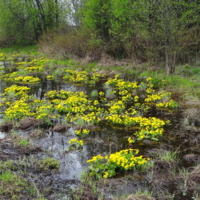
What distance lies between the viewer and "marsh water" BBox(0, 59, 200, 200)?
4.51 m

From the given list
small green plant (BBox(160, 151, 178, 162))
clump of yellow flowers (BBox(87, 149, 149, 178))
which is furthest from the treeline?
clump of yellow flowers (BBox(87, 149, 149, 178))

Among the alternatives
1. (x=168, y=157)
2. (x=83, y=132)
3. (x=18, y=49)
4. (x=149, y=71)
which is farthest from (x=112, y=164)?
(x=18, y=49)

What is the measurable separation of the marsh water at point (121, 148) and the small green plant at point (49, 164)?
0.14 m

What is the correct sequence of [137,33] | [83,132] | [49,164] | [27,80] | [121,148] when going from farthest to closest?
[137,33] → [27,80] → [83,132] → [121,148] → [49,164]

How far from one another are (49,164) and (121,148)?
2059 millimetres

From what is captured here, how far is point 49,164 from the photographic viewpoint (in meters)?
5.31

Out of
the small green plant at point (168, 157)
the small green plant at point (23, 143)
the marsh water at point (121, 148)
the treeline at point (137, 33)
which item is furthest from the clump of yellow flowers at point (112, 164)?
the treeline at point (137, 33)

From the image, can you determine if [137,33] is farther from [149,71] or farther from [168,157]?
[168,157]

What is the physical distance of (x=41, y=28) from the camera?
3622 cm

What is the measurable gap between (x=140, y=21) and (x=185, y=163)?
12153 mm

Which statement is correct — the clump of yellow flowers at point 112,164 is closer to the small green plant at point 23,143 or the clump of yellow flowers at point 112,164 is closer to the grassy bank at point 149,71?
the small green plant at point 23,143

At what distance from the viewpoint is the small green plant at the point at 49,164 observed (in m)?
5.24

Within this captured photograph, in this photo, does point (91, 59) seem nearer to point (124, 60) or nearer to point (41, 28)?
point (124, 60)

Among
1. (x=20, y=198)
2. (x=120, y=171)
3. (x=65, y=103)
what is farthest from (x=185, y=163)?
(x=65, y=103)
